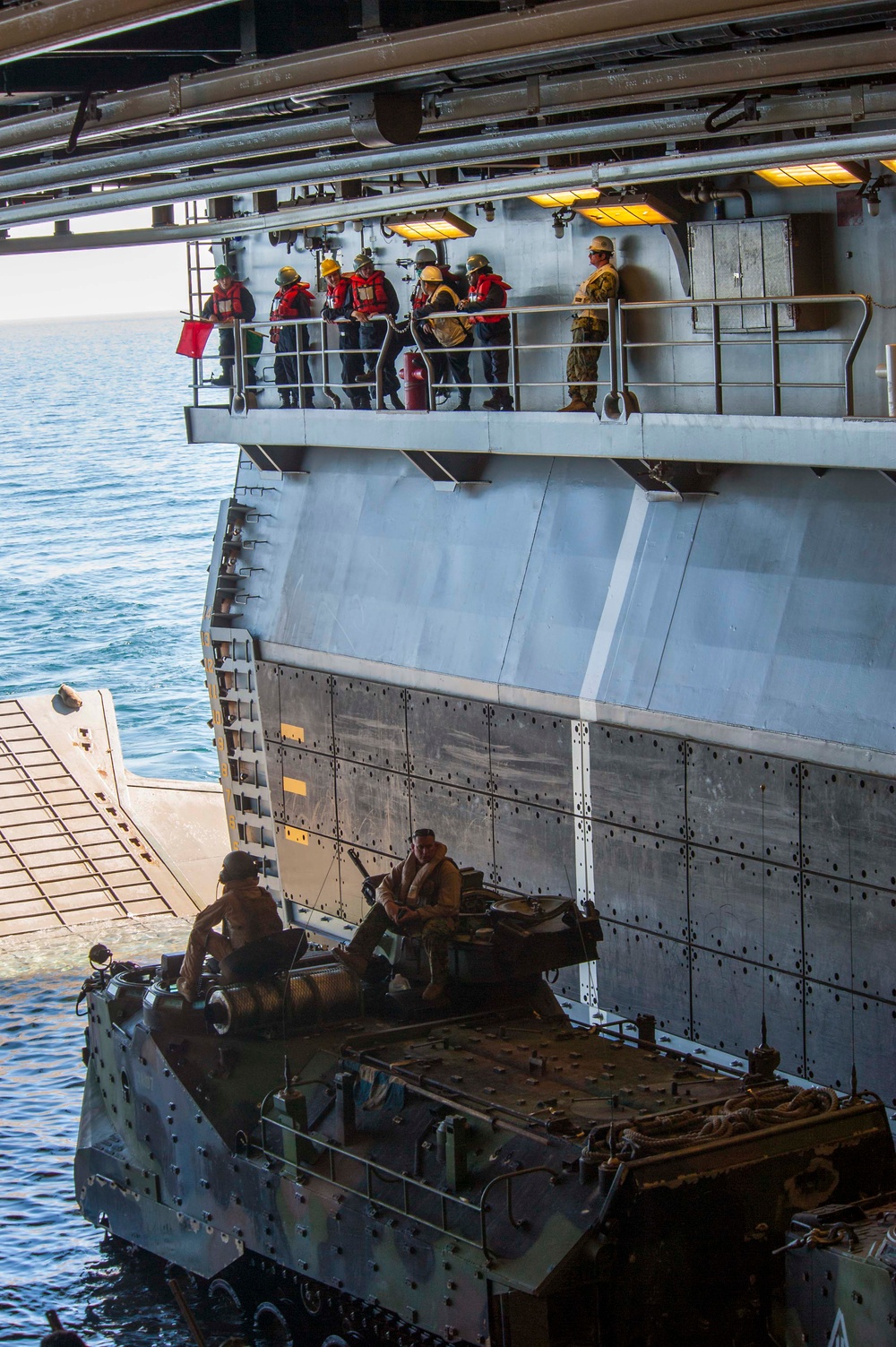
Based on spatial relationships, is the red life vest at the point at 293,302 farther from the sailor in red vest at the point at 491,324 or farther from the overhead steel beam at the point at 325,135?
the overhead steel beam at the point at 325,135

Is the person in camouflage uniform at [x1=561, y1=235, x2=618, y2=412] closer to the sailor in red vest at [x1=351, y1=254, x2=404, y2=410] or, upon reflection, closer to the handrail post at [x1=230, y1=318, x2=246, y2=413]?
the sailor in red vest at [x1=351, y1=254, x2=404, y2=410]

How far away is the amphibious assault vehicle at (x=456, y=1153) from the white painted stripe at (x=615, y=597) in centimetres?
256

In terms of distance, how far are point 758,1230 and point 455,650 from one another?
8.03m

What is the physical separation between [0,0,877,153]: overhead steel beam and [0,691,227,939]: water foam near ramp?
43.4 feet

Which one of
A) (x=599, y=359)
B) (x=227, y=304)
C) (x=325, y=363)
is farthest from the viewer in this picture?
(x=227, y=304)

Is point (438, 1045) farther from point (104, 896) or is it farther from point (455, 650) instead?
point (104, 896)

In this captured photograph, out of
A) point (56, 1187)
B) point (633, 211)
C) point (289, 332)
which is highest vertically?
point (633, 211)

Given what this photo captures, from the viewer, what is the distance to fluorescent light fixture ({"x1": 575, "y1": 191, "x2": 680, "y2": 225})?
15.2m

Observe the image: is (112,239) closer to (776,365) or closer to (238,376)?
(238,376)

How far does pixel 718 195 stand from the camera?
1512 cm

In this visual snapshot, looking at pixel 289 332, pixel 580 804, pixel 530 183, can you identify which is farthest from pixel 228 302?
pixel 580 804

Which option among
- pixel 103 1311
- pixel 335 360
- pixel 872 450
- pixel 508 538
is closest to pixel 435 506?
pixel 508 538

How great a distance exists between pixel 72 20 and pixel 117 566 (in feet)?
167

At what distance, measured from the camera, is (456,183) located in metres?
15.9
